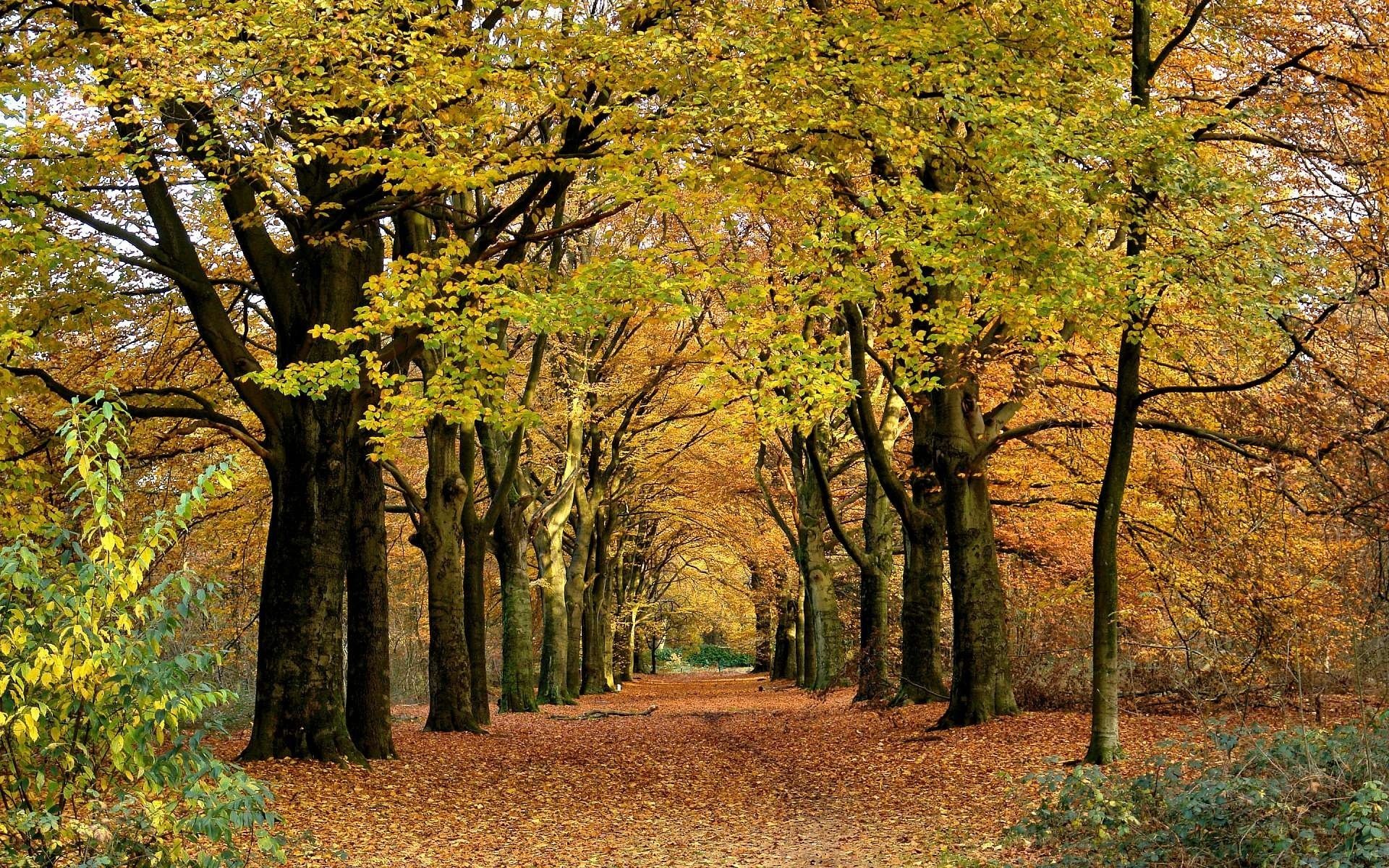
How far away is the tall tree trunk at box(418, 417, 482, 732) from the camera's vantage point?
1705 centimetres

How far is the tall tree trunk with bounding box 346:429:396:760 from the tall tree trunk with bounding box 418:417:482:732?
7.75ft

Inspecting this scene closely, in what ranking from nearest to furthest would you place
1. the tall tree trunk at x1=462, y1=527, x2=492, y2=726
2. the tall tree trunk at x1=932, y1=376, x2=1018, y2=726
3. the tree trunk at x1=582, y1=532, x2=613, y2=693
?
the tall tree trunk at x1=932, y1=376, x2=1018, y2=726, the tall tree trunk at x1=462, y1=527, x2=492, y2=726, the tree trunk at x1=582, y1=532, x2=613, y2=693

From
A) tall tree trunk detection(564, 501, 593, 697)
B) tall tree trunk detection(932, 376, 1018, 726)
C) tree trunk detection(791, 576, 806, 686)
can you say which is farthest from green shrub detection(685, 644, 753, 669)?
tall tree trunk detection(932, 376, 1018, 726)

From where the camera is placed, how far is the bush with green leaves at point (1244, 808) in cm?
553

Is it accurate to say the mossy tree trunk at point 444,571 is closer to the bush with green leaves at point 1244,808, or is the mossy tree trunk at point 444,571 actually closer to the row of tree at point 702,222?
the row of tree at point 702,222

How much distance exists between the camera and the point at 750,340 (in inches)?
468

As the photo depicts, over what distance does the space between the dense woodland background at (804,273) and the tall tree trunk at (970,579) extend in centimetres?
6

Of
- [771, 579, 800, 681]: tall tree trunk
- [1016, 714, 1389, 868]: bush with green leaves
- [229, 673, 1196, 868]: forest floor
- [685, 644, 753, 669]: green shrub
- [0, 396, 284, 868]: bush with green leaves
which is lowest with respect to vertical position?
[685, 644, 753, 669]: green shrub

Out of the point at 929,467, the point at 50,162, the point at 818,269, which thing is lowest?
the point at 929,467

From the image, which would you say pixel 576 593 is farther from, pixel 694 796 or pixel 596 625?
pixel 694 796

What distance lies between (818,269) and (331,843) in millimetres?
7259

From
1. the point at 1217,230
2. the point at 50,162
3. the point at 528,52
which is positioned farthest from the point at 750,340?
the point at 50,162

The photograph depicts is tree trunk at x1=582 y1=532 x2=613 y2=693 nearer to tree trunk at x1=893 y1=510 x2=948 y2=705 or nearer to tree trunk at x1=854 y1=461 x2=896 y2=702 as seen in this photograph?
tree trunk at x1=854 y1=461 x2=896 y2=702

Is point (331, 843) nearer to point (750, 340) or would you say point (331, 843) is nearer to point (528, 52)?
point (750, 340)
